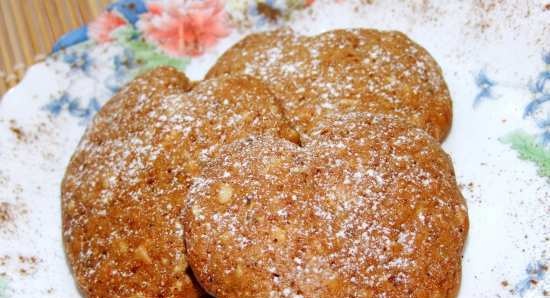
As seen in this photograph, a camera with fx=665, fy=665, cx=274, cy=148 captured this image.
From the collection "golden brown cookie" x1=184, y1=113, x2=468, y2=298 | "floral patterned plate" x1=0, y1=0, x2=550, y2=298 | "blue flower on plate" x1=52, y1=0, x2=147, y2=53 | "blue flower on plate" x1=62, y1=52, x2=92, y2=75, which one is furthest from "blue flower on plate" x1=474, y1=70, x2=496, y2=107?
"blue flower on plate" x1=62, y1=52, x2=92, y2=75

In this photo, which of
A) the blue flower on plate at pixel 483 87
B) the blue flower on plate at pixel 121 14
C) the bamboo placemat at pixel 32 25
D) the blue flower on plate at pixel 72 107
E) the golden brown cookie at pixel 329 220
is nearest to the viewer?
the golden brown cookie at pixel 329 220

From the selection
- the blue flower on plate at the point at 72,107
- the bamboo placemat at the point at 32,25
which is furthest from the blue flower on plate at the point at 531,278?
the bamboo placemat at the point at 32,25

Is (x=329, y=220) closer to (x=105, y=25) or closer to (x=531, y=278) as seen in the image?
(x=531, y=278)

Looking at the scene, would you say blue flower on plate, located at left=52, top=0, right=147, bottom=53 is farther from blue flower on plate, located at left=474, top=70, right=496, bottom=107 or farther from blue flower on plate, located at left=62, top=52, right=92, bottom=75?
blue flower on plate, located at left=474, top=70, right=496, bottom=107

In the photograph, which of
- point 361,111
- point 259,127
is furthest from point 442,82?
point 259,127

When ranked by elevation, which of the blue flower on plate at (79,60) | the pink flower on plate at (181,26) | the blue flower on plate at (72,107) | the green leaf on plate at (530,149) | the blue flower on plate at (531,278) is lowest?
the blue flower on plate at (531,278)

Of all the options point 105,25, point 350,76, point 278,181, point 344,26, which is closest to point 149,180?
point 278,181

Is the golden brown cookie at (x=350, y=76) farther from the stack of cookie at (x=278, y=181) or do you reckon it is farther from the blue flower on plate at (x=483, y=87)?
the blue flower on plate at (x=483, y=87)
